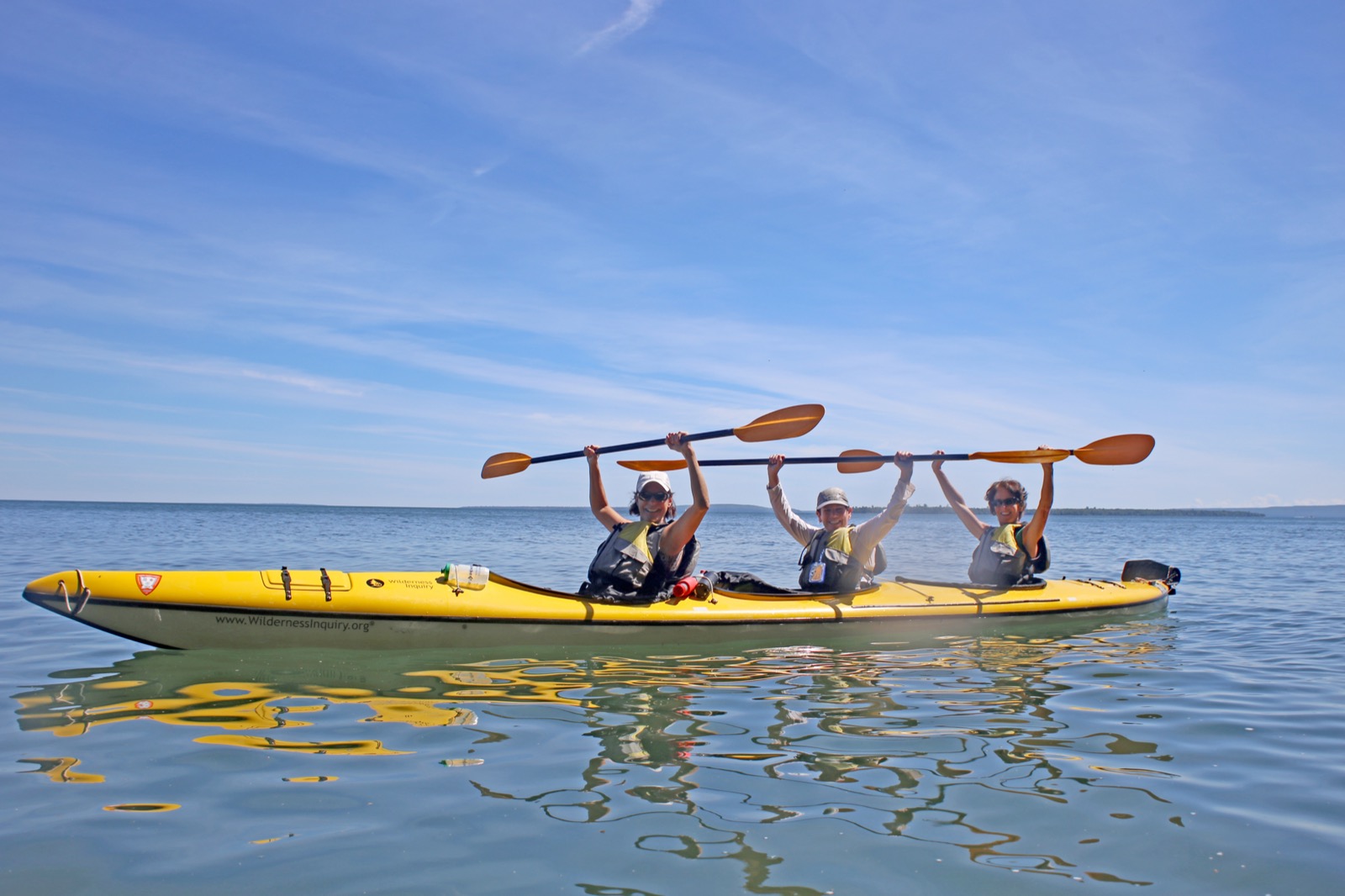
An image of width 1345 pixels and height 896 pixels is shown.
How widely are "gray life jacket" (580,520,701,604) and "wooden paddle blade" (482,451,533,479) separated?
236 centimetres

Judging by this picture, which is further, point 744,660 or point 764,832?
point 744,660

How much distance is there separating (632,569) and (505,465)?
2838mm

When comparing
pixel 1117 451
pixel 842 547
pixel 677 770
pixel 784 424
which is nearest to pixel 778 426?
pixel 784 424

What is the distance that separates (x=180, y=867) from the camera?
2893 mm

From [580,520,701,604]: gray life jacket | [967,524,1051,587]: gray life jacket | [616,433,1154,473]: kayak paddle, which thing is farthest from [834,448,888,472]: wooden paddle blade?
[580,520,701,604]: gray life jacket

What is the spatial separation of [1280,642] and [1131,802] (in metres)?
5.28

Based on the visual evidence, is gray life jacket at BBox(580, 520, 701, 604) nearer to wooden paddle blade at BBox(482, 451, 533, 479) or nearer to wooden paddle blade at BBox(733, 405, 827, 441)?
wooden paddle blade at BBox(733, 405, 827, 441)

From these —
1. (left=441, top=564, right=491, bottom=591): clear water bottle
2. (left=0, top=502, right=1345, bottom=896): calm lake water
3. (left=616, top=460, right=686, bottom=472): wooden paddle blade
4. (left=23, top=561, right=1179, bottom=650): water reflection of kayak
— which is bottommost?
(left=0, top=502, right=1345, bottom=896): calm lake water

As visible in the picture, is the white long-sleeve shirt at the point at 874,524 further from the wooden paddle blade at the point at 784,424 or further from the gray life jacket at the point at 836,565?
the wooden paddle blade at the point at 784,424

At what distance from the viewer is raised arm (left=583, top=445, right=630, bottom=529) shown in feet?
26.0

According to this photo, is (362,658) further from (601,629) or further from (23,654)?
(23,654)

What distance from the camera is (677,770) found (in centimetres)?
384

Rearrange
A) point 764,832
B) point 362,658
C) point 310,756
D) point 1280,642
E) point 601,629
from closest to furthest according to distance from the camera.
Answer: point 764,832 → point 310,756 → point 362,658 → point 601,629 → point 1280,642

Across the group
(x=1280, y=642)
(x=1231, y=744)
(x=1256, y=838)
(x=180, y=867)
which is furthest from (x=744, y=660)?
(x=1280, y=642)
